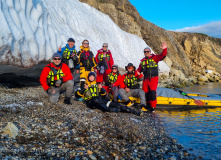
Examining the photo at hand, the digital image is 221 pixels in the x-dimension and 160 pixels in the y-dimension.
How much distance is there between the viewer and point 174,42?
3309cm

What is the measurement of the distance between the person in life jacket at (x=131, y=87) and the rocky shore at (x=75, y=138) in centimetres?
208

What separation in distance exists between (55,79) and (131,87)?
9.86 feet

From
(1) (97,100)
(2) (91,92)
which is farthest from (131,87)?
(1) (97,100)

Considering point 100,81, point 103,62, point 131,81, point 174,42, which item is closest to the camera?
point 131,81

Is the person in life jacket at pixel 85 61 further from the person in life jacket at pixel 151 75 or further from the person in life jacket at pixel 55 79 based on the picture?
the person in life jacket at pixel 151 75

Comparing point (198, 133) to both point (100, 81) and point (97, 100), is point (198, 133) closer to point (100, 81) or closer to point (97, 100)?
point (97, 100)

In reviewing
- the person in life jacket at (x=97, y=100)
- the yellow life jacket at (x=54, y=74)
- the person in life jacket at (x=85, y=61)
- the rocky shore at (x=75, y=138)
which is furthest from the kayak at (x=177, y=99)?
the yellow life jacket at (x=54, y=74)

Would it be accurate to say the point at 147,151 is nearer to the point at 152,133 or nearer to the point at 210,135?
the point at 152,133

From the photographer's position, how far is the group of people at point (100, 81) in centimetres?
564

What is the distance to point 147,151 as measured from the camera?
3.19 m

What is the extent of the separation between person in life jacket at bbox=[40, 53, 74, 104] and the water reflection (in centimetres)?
330

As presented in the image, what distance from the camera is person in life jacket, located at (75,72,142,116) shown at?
5535 mm

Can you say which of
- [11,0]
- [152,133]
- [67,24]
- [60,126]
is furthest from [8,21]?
[67,24]

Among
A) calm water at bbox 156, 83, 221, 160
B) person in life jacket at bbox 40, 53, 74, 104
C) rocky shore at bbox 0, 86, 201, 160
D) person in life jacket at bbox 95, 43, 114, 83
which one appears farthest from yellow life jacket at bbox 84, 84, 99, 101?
calm water at bbox 156, 83, 221, 160
